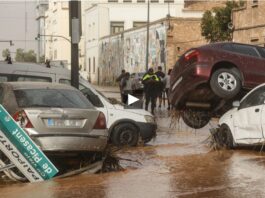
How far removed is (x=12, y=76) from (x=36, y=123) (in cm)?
451

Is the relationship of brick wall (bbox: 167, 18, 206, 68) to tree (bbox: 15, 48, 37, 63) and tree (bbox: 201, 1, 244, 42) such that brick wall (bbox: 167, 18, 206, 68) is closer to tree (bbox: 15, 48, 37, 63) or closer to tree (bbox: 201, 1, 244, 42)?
tree (bbox: 201, 1, 244, 42)

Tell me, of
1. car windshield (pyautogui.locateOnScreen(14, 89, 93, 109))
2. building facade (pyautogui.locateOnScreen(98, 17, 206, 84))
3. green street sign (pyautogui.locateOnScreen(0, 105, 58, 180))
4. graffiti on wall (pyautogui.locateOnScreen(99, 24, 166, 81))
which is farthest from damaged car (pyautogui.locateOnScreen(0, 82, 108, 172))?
graffiti on wall (pyautogui.locateOnScreen(99, 24, 166, 81))

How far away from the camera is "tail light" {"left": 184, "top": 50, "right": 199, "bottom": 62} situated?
13906mm

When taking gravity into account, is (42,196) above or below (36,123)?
below

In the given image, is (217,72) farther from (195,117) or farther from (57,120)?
(57,120)

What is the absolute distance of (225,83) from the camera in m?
13.8

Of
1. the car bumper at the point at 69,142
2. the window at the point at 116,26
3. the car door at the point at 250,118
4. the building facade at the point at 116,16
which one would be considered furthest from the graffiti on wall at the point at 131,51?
the car bumper at the point at 69,142

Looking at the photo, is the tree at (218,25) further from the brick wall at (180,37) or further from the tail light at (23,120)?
the tail light at (23,120)

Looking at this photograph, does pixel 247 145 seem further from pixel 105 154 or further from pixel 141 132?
pixel 105 154

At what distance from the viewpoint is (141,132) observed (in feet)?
49.5

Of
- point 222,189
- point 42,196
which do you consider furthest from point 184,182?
point 42,196

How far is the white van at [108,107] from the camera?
47.4 ft

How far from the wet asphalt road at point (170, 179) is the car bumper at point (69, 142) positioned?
1.50ft

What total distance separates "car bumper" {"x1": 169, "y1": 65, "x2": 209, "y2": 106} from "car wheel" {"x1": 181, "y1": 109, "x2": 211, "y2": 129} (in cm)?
61
